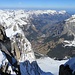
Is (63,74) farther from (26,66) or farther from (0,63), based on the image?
(26,66)

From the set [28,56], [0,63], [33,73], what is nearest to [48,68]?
[28,56]

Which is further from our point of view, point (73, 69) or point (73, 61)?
point (73, 61)

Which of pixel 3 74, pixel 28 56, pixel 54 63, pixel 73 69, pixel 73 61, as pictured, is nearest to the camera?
pixel 73 69

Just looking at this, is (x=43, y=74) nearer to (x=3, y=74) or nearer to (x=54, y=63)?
(x=54, y=63)

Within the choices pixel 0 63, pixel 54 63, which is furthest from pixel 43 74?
pixel 0 63

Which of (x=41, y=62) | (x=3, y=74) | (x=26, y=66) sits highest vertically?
(x=3, y=74)

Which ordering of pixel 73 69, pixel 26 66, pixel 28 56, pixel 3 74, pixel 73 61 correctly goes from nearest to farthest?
pixel 73 69, pixel 73 61, pixel 3 74, pixel 26 66, pixel 28 56

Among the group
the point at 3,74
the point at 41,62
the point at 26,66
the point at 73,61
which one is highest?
the point at 73,61

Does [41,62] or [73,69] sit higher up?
[73,69]

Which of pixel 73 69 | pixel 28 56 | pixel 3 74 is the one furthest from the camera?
pixel 28 56
